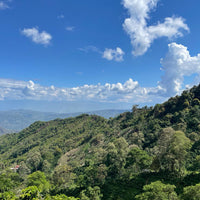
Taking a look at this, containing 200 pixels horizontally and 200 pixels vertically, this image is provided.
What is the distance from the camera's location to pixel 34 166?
112 meters

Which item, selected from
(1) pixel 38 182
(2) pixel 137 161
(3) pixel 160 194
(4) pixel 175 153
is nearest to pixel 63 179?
(1) pixel 38 182

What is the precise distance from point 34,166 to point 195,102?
121746 mm

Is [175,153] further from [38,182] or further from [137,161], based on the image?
[38,182]

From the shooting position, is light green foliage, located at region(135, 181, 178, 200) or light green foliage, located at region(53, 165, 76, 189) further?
light green foliage, located at region(53, 165, 76, 189)

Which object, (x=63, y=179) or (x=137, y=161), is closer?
(x=137, y=161)

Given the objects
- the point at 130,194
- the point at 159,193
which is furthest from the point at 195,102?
the point at 159,193

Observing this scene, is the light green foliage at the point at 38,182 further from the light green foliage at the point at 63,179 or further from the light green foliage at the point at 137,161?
the light green foliage at the point at 137,161

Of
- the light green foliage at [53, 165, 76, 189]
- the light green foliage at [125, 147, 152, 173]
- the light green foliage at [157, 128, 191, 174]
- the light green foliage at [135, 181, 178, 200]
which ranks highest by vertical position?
the light green foliage at [157, 128, 191, 174]

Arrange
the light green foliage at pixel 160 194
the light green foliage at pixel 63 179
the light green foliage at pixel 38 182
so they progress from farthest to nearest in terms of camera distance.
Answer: the light green foliage at pixel 63 179 < the light green foliage at pixel 38 182 < the light green foliage at pixel 160 194

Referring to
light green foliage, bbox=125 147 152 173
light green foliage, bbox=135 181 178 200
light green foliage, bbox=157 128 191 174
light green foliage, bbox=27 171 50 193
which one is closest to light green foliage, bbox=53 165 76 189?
light green foliage, bbox=27 171 50 193

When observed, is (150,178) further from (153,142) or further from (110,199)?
(153,142)

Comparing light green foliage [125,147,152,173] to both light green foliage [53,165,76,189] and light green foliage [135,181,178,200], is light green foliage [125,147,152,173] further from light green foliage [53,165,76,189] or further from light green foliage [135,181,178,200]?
light green foliage [53,165,76,189]

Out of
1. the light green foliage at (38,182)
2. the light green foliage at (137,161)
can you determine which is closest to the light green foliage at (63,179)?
the light green foliage at (38,182)

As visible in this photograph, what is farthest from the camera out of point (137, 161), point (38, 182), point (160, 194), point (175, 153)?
point (38, 182)
